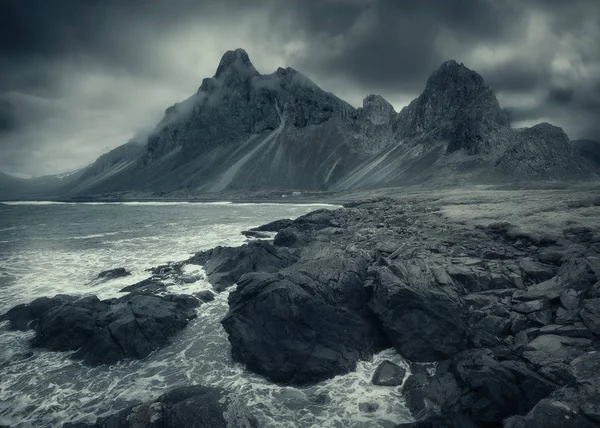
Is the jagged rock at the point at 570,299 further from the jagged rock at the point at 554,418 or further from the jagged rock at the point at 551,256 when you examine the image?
the jagged rock at the point at 554,418

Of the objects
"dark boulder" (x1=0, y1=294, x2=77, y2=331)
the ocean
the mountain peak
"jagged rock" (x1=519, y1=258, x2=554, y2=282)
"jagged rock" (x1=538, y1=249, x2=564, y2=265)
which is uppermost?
the mountain peak

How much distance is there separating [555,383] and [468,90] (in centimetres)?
21199

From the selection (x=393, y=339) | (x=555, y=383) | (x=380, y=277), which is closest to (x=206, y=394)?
(x=393, y=339)

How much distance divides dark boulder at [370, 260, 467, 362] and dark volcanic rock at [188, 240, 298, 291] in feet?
39.2

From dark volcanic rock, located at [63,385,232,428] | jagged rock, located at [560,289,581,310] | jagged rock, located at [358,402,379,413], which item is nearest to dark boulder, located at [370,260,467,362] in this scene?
jagged rock, located at [358,402,379,413]

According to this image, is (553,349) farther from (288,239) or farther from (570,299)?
(288,239)

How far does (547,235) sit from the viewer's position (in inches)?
918

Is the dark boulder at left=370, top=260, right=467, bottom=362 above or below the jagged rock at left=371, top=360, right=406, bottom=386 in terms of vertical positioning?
above

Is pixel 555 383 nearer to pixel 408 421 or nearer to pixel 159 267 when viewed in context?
pixel 408 421

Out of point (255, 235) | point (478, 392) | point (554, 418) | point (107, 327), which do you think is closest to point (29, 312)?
point (107, 327)

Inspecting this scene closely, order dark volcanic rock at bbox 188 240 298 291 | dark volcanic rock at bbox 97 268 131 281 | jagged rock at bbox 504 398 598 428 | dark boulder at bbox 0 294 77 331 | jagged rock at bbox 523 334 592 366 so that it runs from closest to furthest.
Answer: jagged rock at bbox 504 398 598 428 → jagged rock at bbox 523 334 592 366 → dark boulder at bbox 0 294 77 331 → dark volcanic rock at bbox 188 240 298 291 → dark volcanic rock at bbox 97 268 131 281

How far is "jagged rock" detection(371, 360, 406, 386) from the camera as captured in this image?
14320 millimetres

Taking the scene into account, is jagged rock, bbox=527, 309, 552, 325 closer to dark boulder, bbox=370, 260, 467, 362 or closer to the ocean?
dark boulder, bbox=370, 260, 467, 362

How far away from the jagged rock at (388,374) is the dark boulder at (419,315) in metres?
1.10
